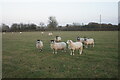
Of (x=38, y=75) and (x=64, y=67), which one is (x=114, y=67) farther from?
(x=38, y=75)

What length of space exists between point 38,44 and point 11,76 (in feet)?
28.1

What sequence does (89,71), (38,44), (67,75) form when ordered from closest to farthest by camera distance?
(67,75) → (89,71) → (38,44)

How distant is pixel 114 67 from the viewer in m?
9.55

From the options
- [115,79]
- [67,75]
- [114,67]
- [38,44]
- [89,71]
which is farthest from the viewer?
[38,44]

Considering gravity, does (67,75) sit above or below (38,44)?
below

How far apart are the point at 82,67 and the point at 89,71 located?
0.89 metres

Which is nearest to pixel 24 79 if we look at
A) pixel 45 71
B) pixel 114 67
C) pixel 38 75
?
pixel 38 75

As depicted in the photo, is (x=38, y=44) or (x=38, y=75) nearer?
(x=38, y=75)

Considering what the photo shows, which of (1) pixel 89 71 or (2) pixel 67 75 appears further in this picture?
(1) pixel 89 71

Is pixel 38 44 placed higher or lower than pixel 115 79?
higher

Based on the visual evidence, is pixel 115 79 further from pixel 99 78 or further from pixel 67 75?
pixel 67 75

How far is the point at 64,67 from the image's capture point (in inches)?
383

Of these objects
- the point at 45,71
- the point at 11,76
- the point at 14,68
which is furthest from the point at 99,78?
the point at 14,68

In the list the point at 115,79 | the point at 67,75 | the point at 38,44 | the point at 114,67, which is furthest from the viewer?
the point at 38,44
